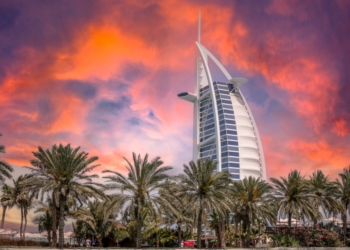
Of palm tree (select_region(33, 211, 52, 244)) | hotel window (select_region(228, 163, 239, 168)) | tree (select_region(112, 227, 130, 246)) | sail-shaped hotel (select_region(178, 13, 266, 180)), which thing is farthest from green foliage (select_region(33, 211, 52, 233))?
hotel window (select_region(228, 163, 239, 168))

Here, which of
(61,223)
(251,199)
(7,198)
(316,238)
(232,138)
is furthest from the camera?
(232,138)

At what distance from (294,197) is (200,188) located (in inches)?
581

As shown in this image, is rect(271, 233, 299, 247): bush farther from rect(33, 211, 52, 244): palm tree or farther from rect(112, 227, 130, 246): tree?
rect(33, 211, 52, 244): palm tree

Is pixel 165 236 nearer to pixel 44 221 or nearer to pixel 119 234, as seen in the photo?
pixel 119 234

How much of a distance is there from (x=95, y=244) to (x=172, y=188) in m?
14.5

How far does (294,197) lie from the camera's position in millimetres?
44062

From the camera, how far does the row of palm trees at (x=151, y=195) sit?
30.8 m

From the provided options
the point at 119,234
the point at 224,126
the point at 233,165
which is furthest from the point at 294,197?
the point at 224,126

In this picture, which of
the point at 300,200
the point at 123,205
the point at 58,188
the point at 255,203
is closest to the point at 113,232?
the point at 123,205

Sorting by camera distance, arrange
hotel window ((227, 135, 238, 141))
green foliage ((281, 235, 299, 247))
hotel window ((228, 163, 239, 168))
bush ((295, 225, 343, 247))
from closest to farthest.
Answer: green foliage ((281, 235, 299, 247))
bush ((295, 225, 343, 247))
hotel window ((228, 163, 239, 168))
hotel window ((227, 135, 238, 141))

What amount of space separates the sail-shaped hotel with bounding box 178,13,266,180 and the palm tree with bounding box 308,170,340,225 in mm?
46009

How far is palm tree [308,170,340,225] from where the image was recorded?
157 ft

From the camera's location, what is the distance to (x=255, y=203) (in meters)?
41.0

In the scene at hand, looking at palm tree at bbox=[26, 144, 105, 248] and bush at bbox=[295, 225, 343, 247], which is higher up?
palm tree at bbox=[26, 144, 105, 248]
